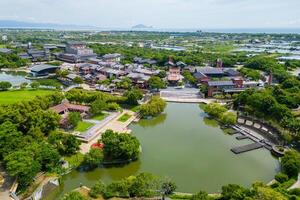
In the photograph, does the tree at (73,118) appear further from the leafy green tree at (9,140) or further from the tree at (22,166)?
the tree at (22,166)

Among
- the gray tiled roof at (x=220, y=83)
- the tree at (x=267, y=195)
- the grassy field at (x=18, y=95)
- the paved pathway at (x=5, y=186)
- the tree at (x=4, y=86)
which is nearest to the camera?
the tree at (x=267, y=195)


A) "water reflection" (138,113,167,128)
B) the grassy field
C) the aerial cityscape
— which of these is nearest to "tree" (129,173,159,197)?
the aerial cityscape

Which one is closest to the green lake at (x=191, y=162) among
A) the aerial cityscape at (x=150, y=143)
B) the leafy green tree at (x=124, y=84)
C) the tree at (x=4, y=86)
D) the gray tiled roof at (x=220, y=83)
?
the aerial cityscape at (x=150, y=143)

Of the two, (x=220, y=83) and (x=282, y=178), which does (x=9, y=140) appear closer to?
(x=282, y=178)

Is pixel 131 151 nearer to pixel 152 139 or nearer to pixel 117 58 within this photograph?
pixel 152 139

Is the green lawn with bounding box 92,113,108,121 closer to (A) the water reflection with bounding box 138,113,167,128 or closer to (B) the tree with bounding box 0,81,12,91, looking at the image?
(A) the water reflection with bounding box 138,113,167,128

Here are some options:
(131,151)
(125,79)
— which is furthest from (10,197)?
(125,79)
